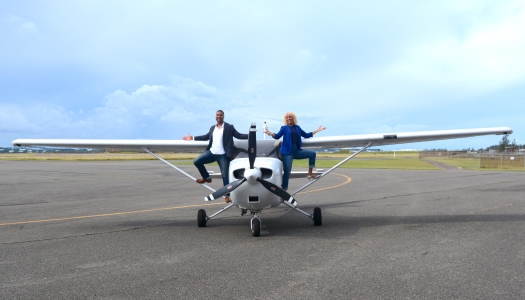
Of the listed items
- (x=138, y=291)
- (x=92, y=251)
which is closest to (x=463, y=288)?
(x=138, y=291)

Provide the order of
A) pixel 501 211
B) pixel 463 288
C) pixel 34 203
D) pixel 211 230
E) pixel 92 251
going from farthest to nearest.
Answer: pixel 34 203
pixel 501 211
pixel 211 230
pixel 92 251
pixel 463 288

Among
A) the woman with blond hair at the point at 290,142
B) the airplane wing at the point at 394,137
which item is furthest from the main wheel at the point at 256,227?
the airplane wing at the point at 394,137

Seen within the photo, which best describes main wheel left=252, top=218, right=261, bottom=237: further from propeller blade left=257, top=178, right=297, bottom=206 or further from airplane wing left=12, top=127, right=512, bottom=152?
airplane wing left=12, top=127, right=512, bottom=152

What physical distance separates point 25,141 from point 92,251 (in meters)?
4.80

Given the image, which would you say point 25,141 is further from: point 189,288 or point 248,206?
point 189,288

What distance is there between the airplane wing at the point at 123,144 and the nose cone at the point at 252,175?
274 cm

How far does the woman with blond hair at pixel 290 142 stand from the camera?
800cm

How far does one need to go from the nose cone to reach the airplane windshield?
45.0 inches

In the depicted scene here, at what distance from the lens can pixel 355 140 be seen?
9.18 metres

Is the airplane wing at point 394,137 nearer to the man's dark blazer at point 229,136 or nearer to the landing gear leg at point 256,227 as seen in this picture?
the man's dark blazer at point 229,136

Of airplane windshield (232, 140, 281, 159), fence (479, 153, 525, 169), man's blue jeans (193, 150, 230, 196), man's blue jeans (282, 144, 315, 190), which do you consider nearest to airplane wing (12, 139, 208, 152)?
man's blue jeans (193, 150, 230, 196)

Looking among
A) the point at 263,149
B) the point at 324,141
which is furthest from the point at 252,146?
the point at 324,141

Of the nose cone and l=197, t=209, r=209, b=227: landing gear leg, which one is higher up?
the nose cone

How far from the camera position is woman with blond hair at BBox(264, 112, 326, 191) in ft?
26.2
